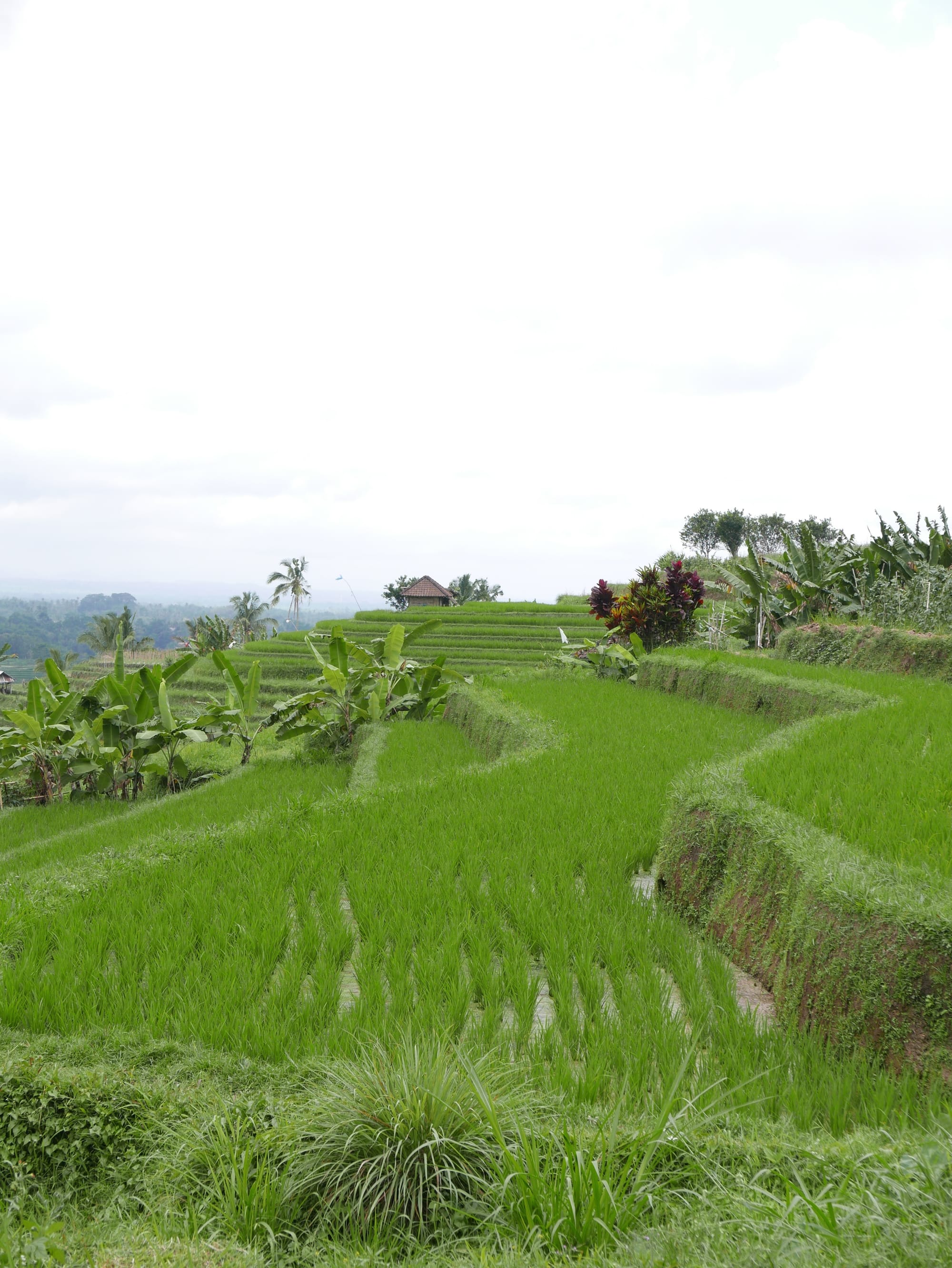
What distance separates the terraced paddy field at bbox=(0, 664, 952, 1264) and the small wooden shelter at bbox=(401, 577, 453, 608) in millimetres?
50608

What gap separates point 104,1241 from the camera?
2238 mm

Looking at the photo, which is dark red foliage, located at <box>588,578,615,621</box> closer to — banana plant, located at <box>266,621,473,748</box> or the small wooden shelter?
banana plant, located at <box>266,621,473,748</box>

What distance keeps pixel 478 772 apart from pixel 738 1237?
540 cm

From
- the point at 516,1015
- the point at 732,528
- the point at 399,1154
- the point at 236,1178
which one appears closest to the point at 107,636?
the point at 732,528

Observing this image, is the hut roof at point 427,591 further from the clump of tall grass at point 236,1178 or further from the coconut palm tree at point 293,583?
the clump of tall grass at point 236,1178

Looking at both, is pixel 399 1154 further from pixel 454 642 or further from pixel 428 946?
pixel 454 642

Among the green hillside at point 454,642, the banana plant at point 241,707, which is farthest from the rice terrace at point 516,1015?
the green hillside at point 454,642

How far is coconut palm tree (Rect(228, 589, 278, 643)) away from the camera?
65125 millimetres

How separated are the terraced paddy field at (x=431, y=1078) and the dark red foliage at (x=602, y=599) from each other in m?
11.2

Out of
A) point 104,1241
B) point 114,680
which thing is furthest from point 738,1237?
point 114,680

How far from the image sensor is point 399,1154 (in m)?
2.36

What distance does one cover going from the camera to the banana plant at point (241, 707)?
11.4 metres

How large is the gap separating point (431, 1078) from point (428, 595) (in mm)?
53864

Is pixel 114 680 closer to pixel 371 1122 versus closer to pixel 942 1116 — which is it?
pixel 371 1122
